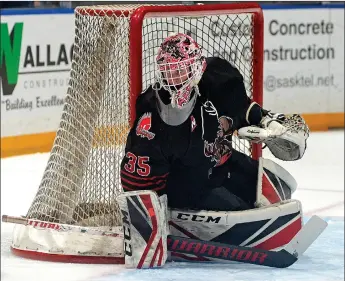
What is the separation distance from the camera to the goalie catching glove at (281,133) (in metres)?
3.60

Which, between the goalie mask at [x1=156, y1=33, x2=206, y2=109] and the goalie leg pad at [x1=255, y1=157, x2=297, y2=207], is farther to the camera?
the goalie leg pad at [x1=255, y1=157, x2=297, y2=207]

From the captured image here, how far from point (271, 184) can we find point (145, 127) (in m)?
0.61

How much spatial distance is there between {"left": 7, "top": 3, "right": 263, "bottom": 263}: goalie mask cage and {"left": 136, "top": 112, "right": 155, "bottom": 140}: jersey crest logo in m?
0.20

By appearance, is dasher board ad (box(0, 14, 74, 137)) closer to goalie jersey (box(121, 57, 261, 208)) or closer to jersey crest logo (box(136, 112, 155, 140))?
goalie jersey (box(121, 57, 261, 208))

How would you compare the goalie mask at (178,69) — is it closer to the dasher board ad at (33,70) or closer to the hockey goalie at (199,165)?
the hockey goalie at (199,165)

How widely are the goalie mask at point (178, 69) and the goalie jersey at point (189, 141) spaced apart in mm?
82

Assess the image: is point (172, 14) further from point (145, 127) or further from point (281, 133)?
point (281, 133)

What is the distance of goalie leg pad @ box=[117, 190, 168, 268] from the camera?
11.1ft

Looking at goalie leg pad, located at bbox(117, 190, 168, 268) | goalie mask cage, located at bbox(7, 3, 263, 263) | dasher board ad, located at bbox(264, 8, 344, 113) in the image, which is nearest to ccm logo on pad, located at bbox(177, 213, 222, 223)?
goalie leg pad, located at bbox(117, 190, 168, 268)

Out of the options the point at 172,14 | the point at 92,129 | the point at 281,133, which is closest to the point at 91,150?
the point at 92,129

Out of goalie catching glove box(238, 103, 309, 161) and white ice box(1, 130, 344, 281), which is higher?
goalie catching glove box(238, 103, 309, 161)

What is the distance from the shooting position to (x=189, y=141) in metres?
3.47

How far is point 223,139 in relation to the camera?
145 inches

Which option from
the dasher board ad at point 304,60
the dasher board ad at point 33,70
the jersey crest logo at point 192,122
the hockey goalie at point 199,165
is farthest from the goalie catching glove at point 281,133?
the dasher board ad at point 304,60
